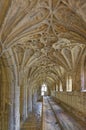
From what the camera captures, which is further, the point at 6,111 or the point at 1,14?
the point at 6,111

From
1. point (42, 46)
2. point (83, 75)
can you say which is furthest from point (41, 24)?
point (83, 75)

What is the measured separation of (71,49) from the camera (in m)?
18.2

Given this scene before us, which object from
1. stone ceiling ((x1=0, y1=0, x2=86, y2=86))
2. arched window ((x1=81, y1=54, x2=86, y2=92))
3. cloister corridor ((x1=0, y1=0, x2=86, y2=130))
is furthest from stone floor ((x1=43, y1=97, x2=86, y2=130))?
stone ceiling ((x1=0, y1=0, x2=86, y2=86))

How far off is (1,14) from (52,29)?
388cm

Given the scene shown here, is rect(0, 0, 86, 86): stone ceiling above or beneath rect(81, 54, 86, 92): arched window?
above

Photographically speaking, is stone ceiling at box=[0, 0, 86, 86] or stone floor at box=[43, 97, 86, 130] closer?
stone ceiling at box=[0, 0, 86, 86]

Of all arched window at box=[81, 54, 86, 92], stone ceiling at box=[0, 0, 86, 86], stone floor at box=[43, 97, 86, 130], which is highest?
stone ceiling at box=[0, 0, 86, 86]

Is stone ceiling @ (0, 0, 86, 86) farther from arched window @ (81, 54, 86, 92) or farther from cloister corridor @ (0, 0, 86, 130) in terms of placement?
arched window @ (81, 54, 86, 92)

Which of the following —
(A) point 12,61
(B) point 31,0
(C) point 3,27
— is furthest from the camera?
(A) point 12,61

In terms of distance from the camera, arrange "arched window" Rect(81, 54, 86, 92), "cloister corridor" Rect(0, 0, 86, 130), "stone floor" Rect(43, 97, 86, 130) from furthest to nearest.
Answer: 1. "arched window" Rect(81, 54, 86, 92)
2. "stone floor" Rect(43, 97, 86, 130)
3. "cloister corridor" Rect(0, 0, 86, 130)

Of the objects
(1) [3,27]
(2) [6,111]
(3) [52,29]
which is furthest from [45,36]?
(2) [6,111]

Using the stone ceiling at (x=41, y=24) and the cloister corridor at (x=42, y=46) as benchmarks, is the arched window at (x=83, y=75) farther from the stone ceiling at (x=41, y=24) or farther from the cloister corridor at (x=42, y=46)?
the stone ceiling at (x=41, y=24)

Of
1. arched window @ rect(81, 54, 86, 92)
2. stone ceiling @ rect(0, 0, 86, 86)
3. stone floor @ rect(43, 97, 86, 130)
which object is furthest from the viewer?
arched window @ rect(81, 54, 86, 92)

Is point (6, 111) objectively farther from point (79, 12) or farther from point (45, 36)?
point (79, 12)
